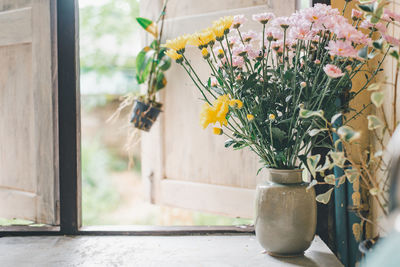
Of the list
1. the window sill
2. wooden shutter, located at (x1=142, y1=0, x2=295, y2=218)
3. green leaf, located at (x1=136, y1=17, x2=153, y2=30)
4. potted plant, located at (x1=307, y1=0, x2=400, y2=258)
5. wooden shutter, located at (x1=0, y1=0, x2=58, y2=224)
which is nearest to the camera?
potted plant, located at (x1=307, y1=0, x2=400, y2=258)

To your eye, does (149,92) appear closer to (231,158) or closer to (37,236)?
(231,158)

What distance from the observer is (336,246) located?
4.03ft

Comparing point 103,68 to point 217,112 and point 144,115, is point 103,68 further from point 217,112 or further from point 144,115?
point 217,112

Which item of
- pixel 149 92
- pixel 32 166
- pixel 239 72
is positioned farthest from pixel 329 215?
pixel 32 166

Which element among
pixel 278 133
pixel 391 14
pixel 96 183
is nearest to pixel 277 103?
pixel 278 133

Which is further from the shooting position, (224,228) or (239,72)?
(224,228)

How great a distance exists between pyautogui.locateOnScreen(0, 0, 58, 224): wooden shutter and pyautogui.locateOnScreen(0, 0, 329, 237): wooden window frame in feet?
0.41

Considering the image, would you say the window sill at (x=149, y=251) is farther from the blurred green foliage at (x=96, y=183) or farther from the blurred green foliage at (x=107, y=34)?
the blurred green foliage at (x=107, y=34)

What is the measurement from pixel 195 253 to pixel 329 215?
0.46 metres

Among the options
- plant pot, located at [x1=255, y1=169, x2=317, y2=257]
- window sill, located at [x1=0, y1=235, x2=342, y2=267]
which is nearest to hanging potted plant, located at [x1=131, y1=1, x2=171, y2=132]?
window sill, located at [x1=0, y1=235, x2=342, y2=267]

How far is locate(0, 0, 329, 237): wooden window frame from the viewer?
136cm

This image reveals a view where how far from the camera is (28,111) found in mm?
1600

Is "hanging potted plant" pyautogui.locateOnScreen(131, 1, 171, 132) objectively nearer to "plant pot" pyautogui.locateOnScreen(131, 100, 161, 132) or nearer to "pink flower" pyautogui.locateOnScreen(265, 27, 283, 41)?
"plant pot" pyautogui.locateOnScreen(131, 100, 161, 132)

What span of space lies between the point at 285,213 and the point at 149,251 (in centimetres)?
47
